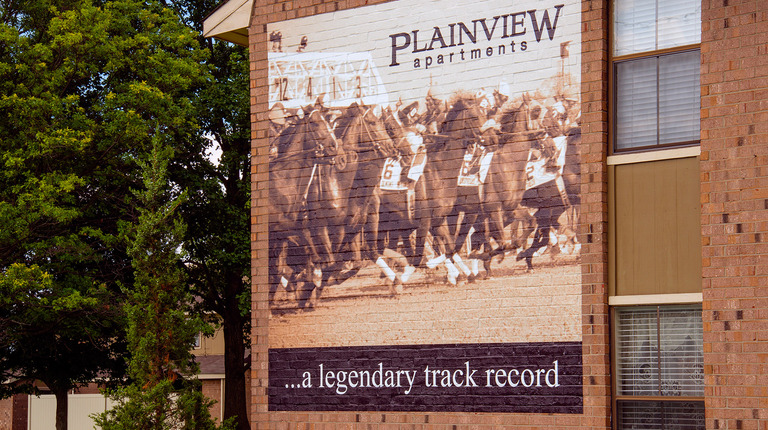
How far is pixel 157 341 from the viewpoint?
13.8m

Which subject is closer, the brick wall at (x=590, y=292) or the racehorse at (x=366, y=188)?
the brick wall at (x=590, y=292)

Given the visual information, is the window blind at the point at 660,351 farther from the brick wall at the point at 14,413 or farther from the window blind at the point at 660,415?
the brick wall at the point at 14,413

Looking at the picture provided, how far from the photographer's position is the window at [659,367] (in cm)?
990

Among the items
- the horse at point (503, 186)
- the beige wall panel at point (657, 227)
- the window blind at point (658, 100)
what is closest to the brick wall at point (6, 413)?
the horse at point (503, 186)

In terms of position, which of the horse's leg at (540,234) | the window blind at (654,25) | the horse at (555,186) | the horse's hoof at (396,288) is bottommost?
the horse's hoof at (396,288)

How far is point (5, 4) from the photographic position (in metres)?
26.8

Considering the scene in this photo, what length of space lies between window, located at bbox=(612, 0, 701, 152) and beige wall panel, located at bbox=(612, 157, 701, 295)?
33 cm

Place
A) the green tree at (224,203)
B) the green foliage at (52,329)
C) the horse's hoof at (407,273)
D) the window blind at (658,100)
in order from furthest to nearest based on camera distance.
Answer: the green tree at (224,203)
the green foliage at (52,329)
the horse's hoof at (407,273)
the window blind at (658,100)

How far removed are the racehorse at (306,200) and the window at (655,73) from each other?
337 cm

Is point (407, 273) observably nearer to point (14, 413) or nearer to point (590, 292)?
point (590, 292)

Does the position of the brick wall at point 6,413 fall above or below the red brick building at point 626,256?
below

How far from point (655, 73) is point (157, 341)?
765cm

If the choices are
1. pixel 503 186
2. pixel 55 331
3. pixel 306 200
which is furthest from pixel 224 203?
pixel 503 186

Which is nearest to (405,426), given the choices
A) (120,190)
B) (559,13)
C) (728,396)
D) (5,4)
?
(728,396)
